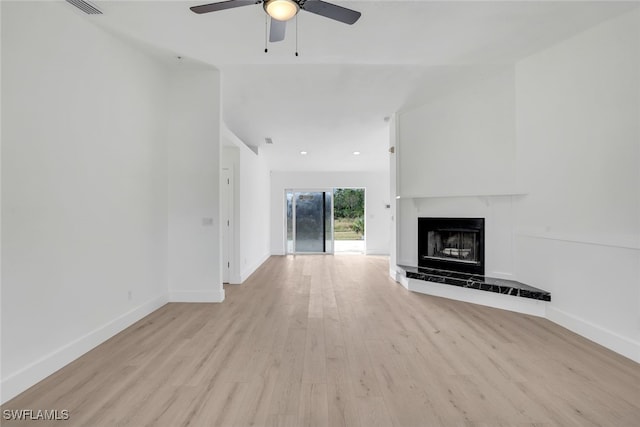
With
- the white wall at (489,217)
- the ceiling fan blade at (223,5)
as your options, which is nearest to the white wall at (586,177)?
the white wall at (489,217)

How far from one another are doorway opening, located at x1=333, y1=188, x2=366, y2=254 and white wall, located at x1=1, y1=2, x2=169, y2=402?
20.3ft

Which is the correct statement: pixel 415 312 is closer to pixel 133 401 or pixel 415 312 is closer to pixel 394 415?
pixel 394 415

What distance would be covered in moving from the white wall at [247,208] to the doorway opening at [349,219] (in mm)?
2468

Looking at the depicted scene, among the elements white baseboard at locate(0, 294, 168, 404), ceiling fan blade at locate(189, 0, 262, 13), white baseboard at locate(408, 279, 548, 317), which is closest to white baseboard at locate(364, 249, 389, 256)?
white baseboard at locate(408, 279, 548, 317)

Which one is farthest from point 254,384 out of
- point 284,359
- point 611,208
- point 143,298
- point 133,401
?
point 611,208

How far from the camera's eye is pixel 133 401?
5.77ft

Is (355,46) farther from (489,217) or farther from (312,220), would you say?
(312,220)

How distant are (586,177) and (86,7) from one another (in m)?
4.63

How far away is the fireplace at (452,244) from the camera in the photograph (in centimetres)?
398

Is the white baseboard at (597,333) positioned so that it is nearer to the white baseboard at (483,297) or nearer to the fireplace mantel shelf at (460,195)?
the white baseboard at (483,297)

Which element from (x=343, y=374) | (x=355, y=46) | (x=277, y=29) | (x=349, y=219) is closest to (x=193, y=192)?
(x=277, y=29)

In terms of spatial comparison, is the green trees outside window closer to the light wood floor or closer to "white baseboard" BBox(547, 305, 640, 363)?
the light wood floor

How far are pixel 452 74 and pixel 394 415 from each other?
3.67 m

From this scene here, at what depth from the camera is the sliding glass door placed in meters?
8.55
